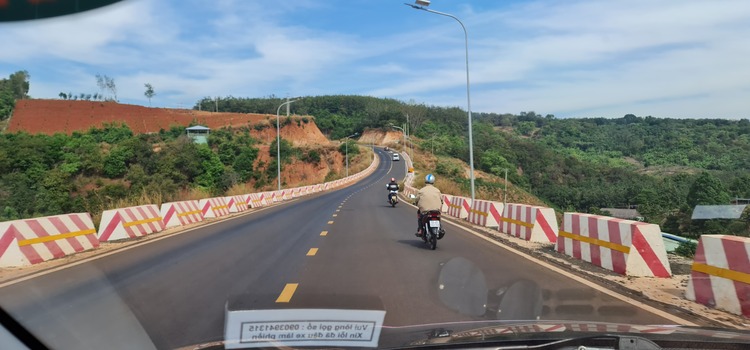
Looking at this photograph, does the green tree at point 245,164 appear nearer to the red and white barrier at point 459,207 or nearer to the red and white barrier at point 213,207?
the red and white barrier at point 213,207

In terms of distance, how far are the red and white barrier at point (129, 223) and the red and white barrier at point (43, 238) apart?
59.7 inches

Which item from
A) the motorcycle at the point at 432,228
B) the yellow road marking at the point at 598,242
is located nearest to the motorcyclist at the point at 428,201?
the motorcycle at the point at 432,228

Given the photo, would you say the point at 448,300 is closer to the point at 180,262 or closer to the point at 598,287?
the point at 598,287

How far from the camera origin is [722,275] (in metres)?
6.80

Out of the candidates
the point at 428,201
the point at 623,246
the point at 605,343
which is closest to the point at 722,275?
the point at 623,246

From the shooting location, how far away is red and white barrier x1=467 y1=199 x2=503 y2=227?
18312 millimetres

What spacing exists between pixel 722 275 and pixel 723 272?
41mm

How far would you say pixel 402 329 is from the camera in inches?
179

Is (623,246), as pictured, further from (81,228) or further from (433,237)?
(81,228)

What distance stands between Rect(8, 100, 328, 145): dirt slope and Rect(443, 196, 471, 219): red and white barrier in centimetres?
2703

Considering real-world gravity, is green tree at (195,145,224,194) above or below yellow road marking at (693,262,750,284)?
below

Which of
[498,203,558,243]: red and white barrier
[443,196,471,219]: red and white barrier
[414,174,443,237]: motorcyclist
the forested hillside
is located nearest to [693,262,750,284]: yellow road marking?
the forested hillside

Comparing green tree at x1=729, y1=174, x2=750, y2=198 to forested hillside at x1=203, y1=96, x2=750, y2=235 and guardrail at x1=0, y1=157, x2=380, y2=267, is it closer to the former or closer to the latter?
forested hillside at x1=203, y1=96, x2=750, y2=235

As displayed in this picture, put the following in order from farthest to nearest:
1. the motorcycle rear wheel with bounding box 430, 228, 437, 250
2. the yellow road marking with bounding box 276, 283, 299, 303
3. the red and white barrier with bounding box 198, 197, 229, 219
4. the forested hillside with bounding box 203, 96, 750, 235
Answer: the red and white barrier with bounding box 198, 197, 229, 219
the motorcycle rear wheel with bounding box 430, 228, 437, 250
the forested hillside with bounding box 203, 96, 750, 235
the yellow road marking with bounding box 276, 283, 299, 303
